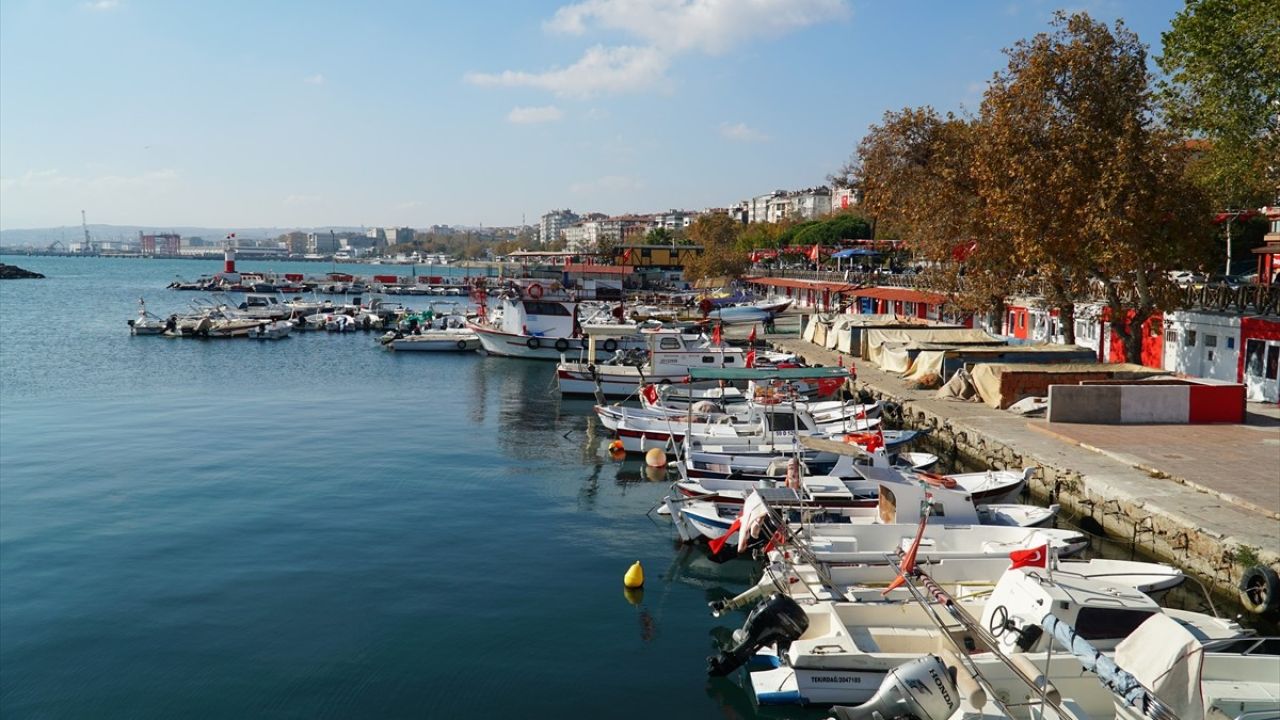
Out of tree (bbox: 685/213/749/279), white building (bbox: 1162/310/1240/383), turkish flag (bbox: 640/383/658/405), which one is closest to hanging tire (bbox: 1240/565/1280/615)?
white building (bbox: 1162/310/1240/383)

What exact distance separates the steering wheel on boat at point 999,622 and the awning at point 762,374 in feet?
48.5

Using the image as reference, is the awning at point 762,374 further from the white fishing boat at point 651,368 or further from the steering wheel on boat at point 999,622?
the steering wheel on boat at point 999,622

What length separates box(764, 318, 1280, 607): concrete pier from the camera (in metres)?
16.6

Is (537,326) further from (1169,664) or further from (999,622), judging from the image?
(1169,664)

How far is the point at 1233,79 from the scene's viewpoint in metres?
28.7

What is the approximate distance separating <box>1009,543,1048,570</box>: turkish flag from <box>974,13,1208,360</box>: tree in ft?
55.5

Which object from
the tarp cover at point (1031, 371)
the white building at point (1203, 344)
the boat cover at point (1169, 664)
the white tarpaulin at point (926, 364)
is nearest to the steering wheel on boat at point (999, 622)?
the boat cover at point (1169, 664)

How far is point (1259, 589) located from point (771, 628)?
7886 mm

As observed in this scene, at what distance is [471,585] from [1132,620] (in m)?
10.8

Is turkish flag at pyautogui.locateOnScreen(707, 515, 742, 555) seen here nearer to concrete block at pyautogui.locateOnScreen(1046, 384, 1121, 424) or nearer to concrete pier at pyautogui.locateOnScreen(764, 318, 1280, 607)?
concrete pier at pyautogui.locateOnScreen(764, 318, 1280, 607)

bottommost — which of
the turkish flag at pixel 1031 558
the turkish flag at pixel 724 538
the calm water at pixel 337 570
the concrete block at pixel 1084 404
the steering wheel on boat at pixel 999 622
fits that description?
the calm water at pixel 337 570

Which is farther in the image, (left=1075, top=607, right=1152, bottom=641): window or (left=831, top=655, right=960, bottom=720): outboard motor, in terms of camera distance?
(left=1075, top=607, right=1152, bottom=641): window

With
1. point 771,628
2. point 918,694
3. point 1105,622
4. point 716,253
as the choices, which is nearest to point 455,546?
point 771,628

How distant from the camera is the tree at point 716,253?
108312 millimetres
